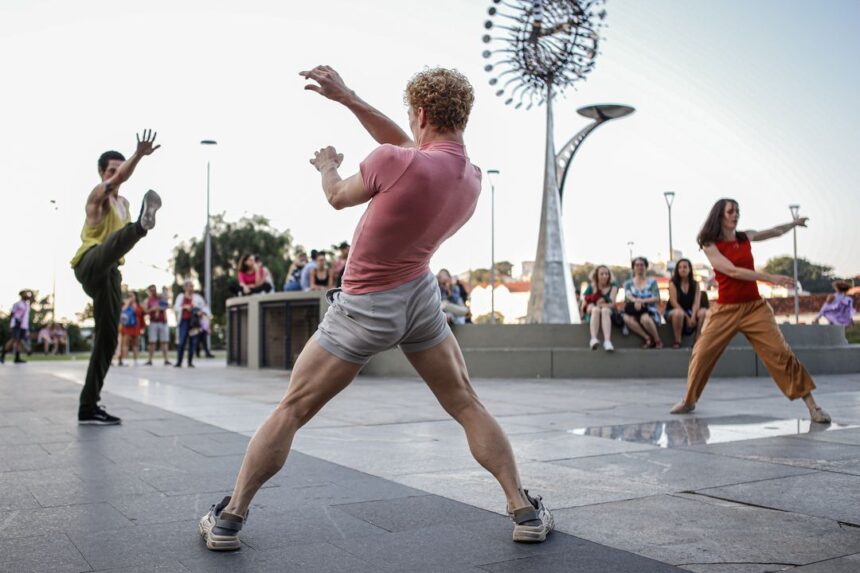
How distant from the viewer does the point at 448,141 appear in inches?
132

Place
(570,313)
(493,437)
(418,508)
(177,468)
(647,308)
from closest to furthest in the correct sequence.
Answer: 1. (493,437)
2. (418,508)
3. (177,468)
4. (647,308)
5. (570,313)

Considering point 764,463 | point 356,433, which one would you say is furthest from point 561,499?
point 356,433

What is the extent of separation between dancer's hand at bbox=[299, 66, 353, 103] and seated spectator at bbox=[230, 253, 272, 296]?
13841 millimetres

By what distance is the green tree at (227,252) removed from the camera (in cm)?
6247

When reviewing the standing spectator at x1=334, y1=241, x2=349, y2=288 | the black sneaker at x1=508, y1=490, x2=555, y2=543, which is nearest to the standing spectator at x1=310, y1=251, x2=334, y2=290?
the standing spectator at x1=334, y1=241, x2=349, y2=288

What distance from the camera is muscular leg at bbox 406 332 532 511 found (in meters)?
3.42

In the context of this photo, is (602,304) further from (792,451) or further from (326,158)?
(326,158)

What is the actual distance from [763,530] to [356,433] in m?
3.67

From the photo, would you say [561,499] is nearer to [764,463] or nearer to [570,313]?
[764,463]

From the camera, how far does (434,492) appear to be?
13.7 feet

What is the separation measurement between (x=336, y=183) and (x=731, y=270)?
15.5ft

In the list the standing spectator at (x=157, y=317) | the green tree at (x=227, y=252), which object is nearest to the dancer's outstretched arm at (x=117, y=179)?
the standing spectator at (x=157, y=317)

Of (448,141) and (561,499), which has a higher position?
(448,141)

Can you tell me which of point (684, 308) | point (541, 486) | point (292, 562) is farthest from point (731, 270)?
point (684, 308)
